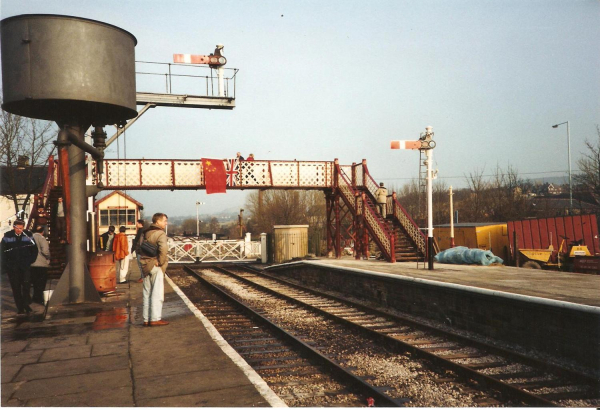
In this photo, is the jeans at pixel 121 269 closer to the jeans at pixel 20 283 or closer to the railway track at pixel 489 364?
the jeans at pixel 20 283

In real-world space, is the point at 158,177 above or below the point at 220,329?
above

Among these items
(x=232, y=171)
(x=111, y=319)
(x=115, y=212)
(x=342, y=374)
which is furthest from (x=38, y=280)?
(x=115, y=212)

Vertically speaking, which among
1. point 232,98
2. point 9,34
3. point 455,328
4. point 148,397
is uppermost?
point 232,98

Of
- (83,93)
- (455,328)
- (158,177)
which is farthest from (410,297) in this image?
(158,177)

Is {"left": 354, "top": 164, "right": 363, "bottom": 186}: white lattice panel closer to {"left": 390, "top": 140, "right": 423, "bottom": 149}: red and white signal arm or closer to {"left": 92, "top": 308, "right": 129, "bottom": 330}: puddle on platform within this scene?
{"left": 390, "top": 140, "right": 423, "bottom": 149}: red and white signal arm

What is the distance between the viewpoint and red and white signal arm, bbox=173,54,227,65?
23.2 meters

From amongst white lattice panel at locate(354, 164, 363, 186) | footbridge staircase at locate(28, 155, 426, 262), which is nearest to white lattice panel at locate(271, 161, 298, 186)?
footbridge staircase at locate(28, 155, 426, 262)

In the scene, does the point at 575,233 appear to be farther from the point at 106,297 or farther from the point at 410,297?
the point at 106,297

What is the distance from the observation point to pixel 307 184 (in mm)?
22984

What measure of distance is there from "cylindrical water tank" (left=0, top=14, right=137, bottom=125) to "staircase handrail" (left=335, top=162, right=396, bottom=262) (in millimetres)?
11743

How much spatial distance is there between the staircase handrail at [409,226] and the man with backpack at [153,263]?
1318 centimetres

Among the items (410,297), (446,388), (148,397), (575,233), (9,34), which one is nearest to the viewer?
(148,397)

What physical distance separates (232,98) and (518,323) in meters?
18.7

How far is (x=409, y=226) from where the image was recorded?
2008 cm
